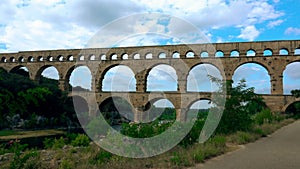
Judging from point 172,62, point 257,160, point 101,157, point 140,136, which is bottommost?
point 257,160

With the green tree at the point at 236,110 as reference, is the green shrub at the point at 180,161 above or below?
below

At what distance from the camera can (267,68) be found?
96.9 ft

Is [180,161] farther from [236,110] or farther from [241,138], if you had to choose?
[236,110]

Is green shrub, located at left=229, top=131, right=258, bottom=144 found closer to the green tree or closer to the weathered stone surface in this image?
the green tree

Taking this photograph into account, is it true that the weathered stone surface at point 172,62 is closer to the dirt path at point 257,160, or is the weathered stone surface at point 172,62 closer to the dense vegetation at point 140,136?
the dense vegetation at point 140,136

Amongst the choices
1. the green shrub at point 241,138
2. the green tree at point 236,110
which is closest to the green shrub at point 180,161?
the green shrub at point 241,138

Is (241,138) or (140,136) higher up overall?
(140,136)

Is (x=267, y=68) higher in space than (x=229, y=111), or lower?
higher

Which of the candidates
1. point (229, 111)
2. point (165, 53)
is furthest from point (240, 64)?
point (229, 111)

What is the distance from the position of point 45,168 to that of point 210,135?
563 cm

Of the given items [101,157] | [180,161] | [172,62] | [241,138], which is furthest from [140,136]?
[172,62]

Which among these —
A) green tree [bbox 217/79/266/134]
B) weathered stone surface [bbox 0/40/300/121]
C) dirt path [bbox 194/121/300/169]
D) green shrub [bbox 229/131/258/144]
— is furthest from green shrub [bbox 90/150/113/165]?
weathered stone surface [bbox 0/40/300/121]

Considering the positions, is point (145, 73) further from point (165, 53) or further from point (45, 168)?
point (45, 168)

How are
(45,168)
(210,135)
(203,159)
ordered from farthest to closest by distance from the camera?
1. (210,135)
2. (203,159)
3. (45,168)
